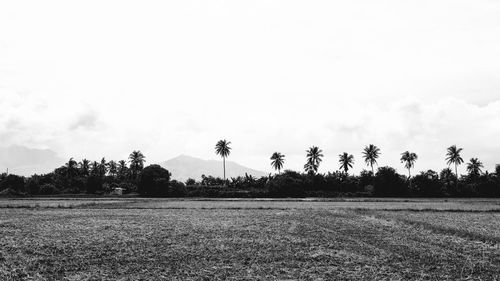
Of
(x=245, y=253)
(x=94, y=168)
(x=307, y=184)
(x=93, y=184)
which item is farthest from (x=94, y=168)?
(x=245, y=253)

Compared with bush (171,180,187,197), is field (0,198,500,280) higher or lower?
lower

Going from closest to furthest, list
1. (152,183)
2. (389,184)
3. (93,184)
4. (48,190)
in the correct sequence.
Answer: (389,184) → (152,183) → (48,190) → (93,184)

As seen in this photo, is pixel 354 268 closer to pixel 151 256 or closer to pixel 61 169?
pixel 151 256

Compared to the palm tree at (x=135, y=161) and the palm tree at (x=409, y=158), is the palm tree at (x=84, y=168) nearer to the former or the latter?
the palm tree at (x=135, y=161)

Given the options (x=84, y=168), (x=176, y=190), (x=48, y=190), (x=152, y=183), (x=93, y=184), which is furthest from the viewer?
(x=84, y=168)

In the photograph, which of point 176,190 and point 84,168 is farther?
point 84,168

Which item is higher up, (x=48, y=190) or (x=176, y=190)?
(x=48, y=190)

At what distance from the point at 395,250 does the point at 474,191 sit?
Answer: 8778 centimetres

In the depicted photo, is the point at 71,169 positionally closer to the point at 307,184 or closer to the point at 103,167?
the point at 103,167

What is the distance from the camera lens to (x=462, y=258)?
53.5 feet

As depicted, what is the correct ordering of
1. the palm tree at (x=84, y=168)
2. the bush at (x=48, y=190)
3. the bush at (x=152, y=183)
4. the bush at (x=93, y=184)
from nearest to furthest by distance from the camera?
the bush at (x=152, y=183), the bush at (x=48, y=190), the bush at (x=93, y=184), the palm tree at (x=84, y=168)

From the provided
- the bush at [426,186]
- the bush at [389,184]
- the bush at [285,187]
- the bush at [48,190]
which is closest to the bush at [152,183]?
the bush at [285,187]

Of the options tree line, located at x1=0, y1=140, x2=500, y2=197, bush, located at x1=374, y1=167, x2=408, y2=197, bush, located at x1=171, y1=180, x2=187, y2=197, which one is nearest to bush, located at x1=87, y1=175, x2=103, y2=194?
tree line, located at x1=0, y1=140, x2=500, y2=197

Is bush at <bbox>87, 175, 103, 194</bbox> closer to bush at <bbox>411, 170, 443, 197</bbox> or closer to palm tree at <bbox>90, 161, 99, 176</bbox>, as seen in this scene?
palm tree at <bbox>90, 161, 99, 176</bbox>
